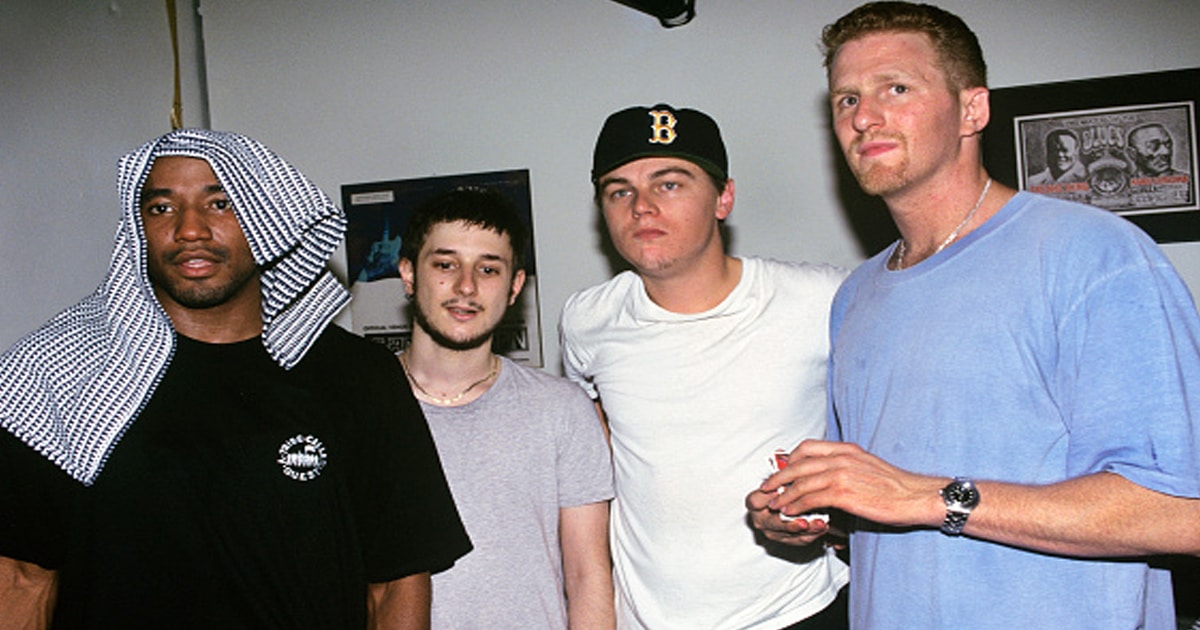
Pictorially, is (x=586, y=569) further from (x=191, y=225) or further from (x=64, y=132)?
(x=64, y=132)

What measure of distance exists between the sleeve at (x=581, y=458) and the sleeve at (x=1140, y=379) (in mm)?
1074

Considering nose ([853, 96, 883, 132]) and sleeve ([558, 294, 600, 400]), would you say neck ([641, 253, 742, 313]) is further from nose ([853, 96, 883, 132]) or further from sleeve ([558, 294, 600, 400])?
nose ([853, 96, 883, 132])

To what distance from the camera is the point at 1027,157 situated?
2.94 m

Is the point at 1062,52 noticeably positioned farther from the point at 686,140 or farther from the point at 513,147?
the point at 513,147

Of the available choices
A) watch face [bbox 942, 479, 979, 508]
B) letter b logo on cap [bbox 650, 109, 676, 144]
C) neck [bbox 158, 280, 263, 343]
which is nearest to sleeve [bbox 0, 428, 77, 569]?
neck [bbox 158, 280, 263, 343]

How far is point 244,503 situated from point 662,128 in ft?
4.23

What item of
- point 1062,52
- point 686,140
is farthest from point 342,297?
point 1062,52

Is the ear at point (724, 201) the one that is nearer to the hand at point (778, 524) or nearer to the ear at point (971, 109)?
the ear at point (971, 109)

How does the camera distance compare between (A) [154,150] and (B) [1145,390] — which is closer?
→ (B) [1145,390]

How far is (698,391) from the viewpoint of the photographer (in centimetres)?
212

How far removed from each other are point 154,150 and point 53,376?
50cm

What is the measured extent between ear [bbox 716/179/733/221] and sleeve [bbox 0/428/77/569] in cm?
154

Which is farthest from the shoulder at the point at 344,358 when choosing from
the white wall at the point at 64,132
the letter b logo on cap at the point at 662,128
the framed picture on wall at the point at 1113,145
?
the framed picture on wall at the point at 1113,145

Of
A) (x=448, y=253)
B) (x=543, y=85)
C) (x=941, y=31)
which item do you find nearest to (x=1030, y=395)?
(x=941, y=31)
